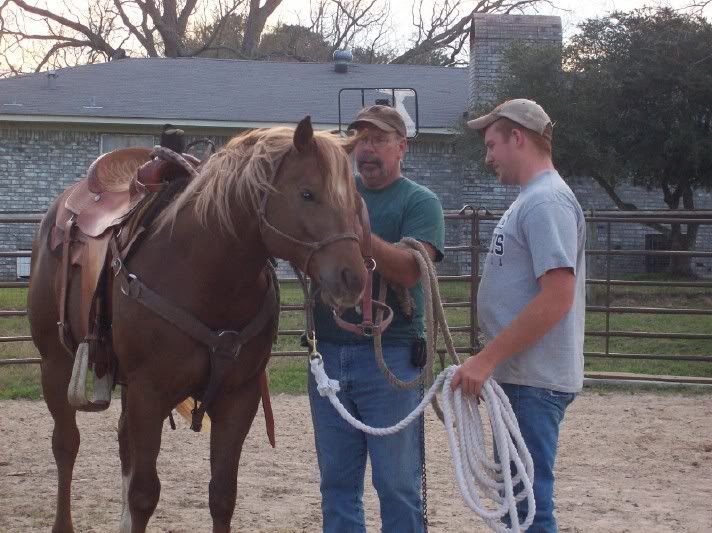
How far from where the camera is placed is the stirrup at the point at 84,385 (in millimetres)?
3600

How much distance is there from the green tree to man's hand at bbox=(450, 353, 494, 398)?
13.8m

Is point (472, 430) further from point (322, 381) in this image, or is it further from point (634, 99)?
point (634, 99)

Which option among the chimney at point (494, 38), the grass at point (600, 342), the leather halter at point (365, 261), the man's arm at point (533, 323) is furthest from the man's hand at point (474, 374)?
the chimney at point (494, 38)

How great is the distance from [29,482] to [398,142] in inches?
128

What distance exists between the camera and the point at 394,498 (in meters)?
3.07

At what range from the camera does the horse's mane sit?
2.80 m

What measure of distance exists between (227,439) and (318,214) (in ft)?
3.49

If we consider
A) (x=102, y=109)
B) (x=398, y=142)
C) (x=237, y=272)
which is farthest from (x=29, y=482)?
(x=102, y=109)

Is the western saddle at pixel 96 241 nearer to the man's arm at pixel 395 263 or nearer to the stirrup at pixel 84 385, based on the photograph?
the stirrup at pixel 84 385

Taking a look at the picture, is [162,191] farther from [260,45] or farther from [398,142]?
[260,45]

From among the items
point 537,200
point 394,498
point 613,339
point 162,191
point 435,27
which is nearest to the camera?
point 537,200

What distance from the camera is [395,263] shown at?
9.70 ft

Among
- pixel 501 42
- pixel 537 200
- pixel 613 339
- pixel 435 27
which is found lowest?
pixel 613 339

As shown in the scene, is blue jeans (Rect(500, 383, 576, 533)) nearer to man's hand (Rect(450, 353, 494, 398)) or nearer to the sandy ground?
man's hand (Rect(450, 353, 494, 398))
